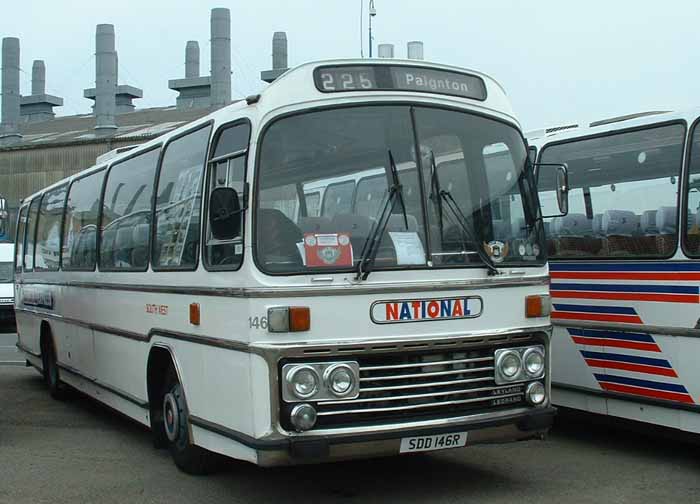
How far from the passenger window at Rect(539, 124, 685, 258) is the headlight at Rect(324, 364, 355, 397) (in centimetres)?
322

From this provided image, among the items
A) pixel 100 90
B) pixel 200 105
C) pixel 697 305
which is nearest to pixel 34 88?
pixel 200 105

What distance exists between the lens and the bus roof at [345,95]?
20.8ft

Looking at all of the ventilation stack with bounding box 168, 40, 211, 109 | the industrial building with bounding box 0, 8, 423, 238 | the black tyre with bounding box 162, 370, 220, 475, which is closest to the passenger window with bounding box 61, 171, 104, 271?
the black tyre with bounding box 162, 370, 220, 475

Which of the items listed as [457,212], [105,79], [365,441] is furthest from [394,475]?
[105,79]

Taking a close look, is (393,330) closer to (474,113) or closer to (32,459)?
(474,113)

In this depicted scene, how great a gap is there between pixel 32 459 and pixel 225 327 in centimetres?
315

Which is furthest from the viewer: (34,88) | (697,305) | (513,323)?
(34,88)

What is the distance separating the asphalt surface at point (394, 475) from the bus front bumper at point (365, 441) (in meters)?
0.57

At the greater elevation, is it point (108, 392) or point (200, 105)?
point (200, 105)

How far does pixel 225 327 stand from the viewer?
21.2ft

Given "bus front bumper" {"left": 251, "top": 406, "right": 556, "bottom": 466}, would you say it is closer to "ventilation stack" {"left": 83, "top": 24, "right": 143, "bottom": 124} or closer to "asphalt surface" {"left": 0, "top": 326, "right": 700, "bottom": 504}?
"asphalt surface" {"left": 0, "top": 326, "right": 700, "bottom": 504}

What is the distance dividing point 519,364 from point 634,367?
1.91m

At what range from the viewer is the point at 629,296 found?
26.8 feet

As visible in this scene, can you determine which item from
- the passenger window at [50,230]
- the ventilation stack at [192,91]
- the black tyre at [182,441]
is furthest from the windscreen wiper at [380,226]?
the ventilation stack at [192,91]
